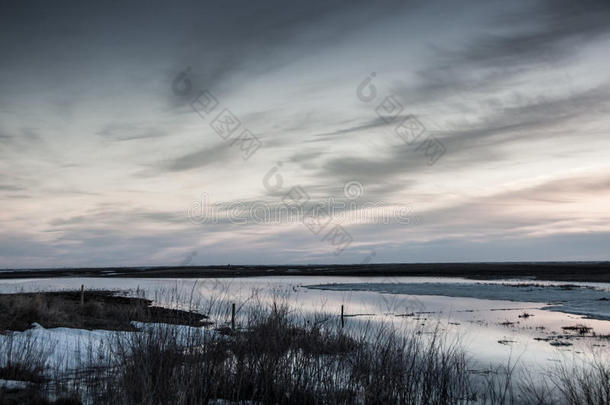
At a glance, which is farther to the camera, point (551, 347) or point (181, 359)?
point (551, 347)

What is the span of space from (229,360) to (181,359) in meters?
0.88

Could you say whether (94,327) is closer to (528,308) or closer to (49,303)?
(49,303)

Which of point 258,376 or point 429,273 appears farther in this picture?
point 429,273

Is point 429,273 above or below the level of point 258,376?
below

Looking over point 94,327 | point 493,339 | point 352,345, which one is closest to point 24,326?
point 94,327

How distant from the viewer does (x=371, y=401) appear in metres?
7.20

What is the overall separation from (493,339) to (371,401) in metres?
12.8

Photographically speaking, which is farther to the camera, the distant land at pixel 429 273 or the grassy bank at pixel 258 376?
the distant land at pixel 429 273

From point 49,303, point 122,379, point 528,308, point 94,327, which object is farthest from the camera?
point 528,308

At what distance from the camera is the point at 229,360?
8.02m

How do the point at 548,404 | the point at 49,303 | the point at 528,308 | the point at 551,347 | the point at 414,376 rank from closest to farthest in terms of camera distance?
the point at 414,376 → the point at 548,404 → the point at 551,347 → the point at 49,303 → the point at 528,308

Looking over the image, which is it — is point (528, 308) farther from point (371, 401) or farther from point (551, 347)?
point (371, 401)

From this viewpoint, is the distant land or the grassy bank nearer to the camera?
the grassy bank

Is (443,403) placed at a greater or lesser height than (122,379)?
lesser
